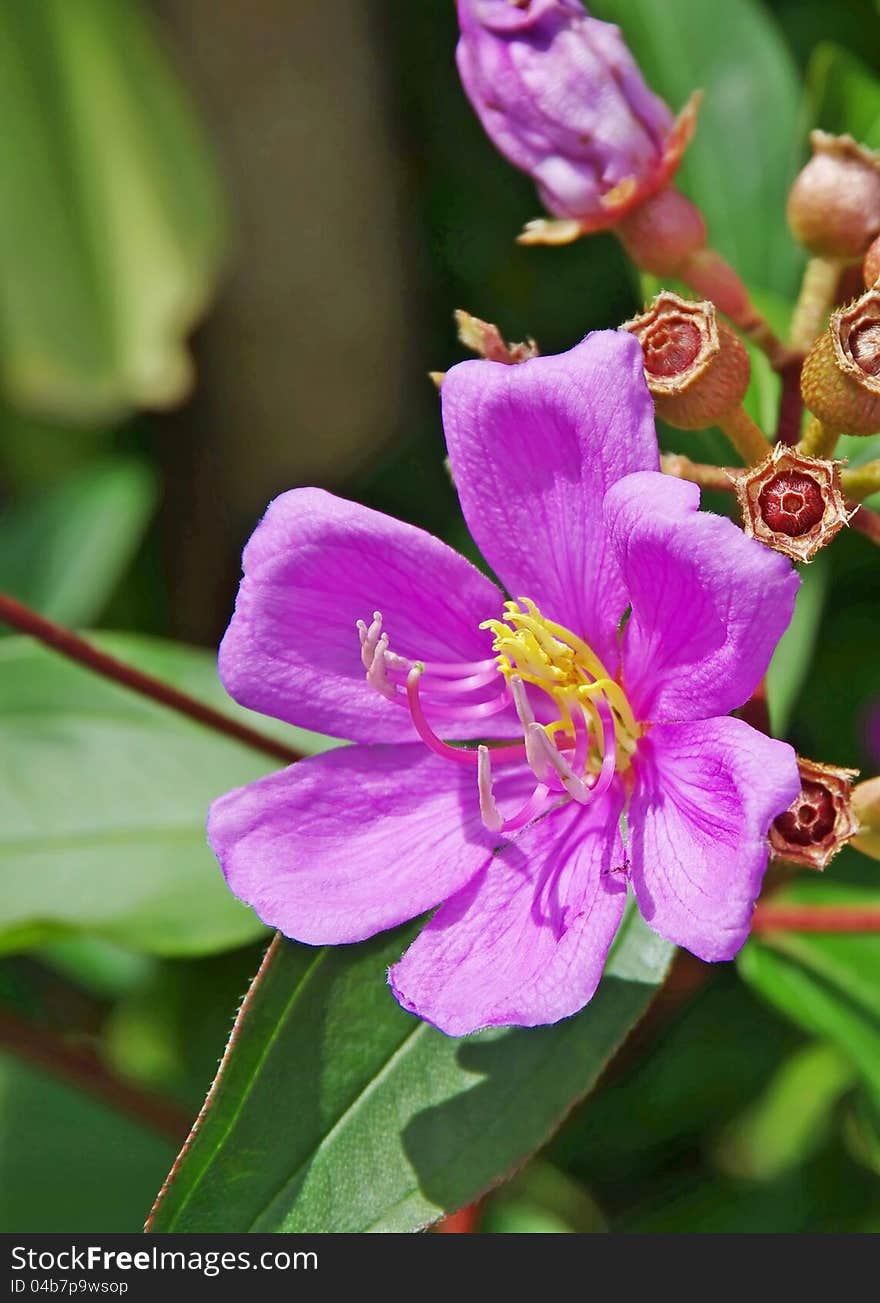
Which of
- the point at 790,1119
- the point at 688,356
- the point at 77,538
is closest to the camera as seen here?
the point at 688,356

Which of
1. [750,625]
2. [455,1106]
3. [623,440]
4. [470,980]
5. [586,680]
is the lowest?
[455,1106]

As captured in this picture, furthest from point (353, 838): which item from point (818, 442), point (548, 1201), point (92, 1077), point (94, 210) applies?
point (94, 210)

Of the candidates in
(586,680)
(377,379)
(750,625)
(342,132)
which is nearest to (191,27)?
(342,132)

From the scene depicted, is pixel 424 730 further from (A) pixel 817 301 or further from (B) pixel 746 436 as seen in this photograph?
(A) pixel 817 301

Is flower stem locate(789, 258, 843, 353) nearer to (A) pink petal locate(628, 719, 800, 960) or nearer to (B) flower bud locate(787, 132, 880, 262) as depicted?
(B) flower bud locate(787, 132, 880, 262)

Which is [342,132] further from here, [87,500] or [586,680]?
[586,680]

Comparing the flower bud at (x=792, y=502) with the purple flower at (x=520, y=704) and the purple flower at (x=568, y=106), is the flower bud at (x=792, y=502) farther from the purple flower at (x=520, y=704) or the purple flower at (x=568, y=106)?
the purple flower at (x=568, y=106)

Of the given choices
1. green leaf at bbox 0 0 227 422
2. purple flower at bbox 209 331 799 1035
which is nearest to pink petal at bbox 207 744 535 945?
purple flower at bbox 209 331 799 1035
